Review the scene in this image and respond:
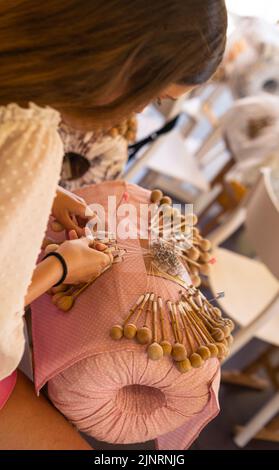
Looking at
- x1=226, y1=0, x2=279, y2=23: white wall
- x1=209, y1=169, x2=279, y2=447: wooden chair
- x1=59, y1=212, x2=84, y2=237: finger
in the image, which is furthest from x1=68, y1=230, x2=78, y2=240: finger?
x1=226, y1=0, x2=279, y2=23: white wall

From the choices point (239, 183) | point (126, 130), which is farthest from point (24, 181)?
point (239, 183)

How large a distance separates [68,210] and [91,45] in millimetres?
383

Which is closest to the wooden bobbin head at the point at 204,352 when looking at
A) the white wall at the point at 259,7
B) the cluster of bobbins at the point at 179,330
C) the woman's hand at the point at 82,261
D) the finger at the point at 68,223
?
the cluster of bobbins at the point at 179,330

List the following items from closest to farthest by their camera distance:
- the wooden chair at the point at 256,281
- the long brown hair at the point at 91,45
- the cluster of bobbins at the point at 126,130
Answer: the long brown hair at the point at 91,45 → the cluster of bobbins at the point at 126,130 → the wooden chair at the point at 256,281

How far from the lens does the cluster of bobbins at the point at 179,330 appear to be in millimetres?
762

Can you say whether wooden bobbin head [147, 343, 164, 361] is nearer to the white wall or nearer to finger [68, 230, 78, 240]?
finger [68, 230, 78, 240]

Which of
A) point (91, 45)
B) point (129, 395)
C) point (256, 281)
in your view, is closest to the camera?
point (91, 45)

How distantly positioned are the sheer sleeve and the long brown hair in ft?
0.11

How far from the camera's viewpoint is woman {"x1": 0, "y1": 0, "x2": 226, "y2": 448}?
0.61m

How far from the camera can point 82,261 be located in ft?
2.63

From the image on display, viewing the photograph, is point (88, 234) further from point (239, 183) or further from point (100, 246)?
point (239, 183)

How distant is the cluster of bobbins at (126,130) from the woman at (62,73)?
521 millimetres

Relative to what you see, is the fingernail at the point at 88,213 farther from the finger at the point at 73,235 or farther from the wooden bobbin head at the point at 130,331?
the wooden bobbin head at the point at 130,331
